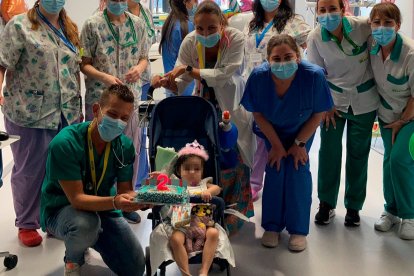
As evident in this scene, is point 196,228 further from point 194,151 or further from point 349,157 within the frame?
point 349,157

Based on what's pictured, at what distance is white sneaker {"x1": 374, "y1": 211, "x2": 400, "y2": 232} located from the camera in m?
3.18

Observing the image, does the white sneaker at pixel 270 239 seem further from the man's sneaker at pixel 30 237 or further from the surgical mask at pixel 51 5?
the surgical mask at pixel 51 5

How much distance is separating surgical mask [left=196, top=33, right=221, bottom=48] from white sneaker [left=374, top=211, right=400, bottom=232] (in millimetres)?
1596

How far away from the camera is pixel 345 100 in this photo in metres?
3.12

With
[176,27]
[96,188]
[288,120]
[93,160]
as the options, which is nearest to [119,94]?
[93,160]

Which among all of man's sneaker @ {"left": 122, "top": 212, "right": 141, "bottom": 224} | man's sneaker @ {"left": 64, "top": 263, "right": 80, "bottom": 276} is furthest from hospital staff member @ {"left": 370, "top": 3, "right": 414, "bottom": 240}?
man's sneaker @ {"left": 64, "top": 263, "right": 80, "bottom": 276}

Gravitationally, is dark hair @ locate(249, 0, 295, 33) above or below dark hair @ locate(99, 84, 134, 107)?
above

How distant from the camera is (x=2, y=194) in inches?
152

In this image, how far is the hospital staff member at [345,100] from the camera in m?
3.03

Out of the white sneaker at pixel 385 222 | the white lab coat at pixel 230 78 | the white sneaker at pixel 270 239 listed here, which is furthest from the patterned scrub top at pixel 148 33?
the white sneaker at pixel 385 222

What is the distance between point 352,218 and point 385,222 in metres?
0.21

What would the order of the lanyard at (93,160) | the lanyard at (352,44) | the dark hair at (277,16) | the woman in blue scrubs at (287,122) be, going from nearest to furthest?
the lanyard at (93,160) < the woman in blue scrubs at (287,122) < the lanyard at (352,44) < the dark hair at (277,16)

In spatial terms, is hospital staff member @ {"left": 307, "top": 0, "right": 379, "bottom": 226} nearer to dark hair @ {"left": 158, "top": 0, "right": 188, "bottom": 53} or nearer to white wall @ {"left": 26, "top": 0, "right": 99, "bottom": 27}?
dark hair @ {"left": 158, "top": 0, "right": 188, "bottom": 53}

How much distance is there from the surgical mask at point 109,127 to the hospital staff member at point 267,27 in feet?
4.57
